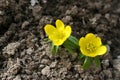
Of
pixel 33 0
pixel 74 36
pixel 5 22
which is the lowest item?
pixel 74 36

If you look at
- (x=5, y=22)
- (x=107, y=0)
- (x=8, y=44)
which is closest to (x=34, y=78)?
(x=8, y=44)

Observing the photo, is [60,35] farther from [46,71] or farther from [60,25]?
[46,71]

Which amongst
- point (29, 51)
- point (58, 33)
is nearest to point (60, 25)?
point (58, 33)

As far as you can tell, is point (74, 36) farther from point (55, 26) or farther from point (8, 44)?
point (8, 44)

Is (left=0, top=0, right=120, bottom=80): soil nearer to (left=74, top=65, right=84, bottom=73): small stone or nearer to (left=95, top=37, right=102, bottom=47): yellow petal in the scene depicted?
(left=74, top=65, right=84, bottom=73): small stone

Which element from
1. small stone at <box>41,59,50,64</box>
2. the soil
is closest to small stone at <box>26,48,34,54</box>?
the soil

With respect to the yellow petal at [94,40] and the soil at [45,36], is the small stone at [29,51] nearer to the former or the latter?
the soil at [45,36]
